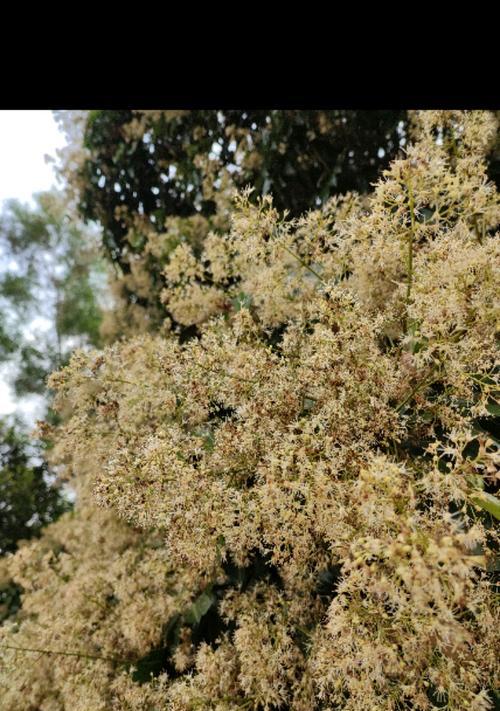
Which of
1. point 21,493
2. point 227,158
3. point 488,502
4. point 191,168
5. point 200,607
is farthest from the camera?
point 21,493

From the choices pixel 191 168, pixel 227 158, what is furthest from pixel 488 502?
pixel 191 168

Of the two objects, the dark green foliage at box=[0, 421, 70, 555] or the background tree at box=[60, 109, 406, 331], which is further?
the dark green foliage at box=[0, 421, 70, 555]

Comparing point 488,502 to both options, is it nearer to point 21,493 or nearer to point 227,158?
point 227,158

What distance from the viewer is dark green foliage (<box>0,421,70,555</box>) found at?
5.09 m

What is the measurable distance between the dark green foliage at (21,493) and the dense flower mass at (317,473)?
9.87 ft

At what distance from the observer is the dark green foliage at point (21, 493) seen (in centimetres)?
509

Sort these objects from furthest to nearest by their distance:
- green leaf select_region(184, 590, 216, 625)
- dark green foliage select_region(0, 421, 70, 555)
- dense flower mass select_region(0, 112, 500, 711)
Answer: dark green foliage select_region(0, 421, 70, 555)
green leaf select_region(184, 590, 216, 625)
dense flower mass select_region(0, 112, 500, 711)

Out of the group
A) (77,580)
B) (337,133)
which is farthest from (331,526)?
(337,133)

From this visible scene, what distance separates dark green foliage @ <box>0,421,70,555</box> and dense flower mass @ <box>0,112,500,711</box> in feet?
9.87

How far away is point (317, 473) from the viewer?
46.1 inches

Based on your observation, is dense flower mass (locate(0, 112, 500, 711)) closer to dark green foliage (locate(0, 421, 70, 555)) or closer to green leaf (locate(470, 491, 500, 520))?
green leaf (locate(470, 491, 500, 520))

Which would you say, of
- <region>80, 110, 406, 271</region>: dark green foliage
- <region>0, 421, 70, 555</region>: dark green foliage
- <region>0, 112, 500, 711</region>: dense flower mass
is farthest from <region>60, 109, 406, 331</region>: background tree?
<region>0, 421, 70, 555</region>: dark green foliage

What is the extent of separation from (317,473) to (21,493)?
195 inches

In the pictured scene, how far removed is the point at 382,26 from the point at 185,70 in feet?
0.98
